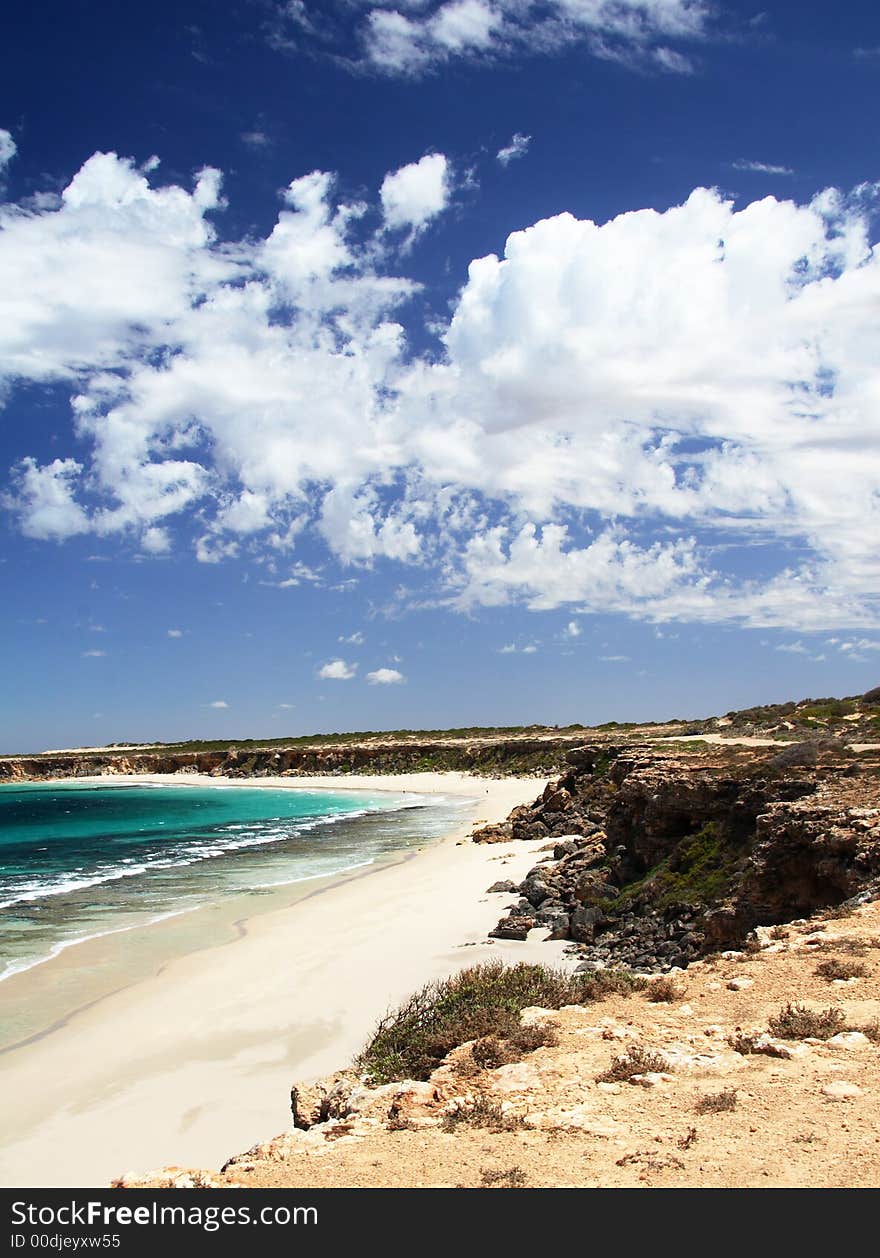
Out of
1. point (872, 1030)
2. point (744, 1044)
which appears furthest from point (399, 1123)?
point (872, 1030)

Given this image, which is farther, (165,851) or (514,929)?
(165,851)

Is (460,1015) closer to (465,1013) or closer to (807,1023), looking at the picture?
(465,1013)

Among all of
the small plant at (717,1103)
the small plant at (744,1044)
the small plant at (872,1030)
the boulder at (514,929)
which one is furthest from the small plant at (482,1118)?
the boulder at (514,929)

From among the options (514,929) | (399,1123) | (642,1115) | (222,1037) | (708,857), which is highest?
(642,1115)

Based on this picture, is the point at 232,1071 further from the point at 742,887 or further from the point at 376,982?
the point at 742,887

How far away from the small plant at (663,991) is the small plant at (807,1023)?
1481mm

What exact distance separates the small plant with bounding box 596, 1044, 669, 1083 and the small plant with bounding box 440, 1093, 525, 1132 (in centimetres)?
Result: 113

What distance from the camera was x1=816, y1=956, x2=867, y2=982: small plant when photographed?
9.38 meters

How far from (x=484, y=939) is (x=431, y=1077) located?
1175cm

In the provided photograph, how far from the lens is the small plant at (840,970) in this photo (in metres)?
9.38

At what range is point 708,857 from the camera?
19.1 m

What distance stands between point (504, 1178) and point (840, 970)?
600 centimetres

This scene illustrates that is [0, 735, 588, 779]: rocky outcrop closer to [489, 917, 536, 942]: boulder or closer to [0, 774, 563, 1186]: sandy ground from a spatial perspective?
[0, 774, 563, 1186]: sandy ground
